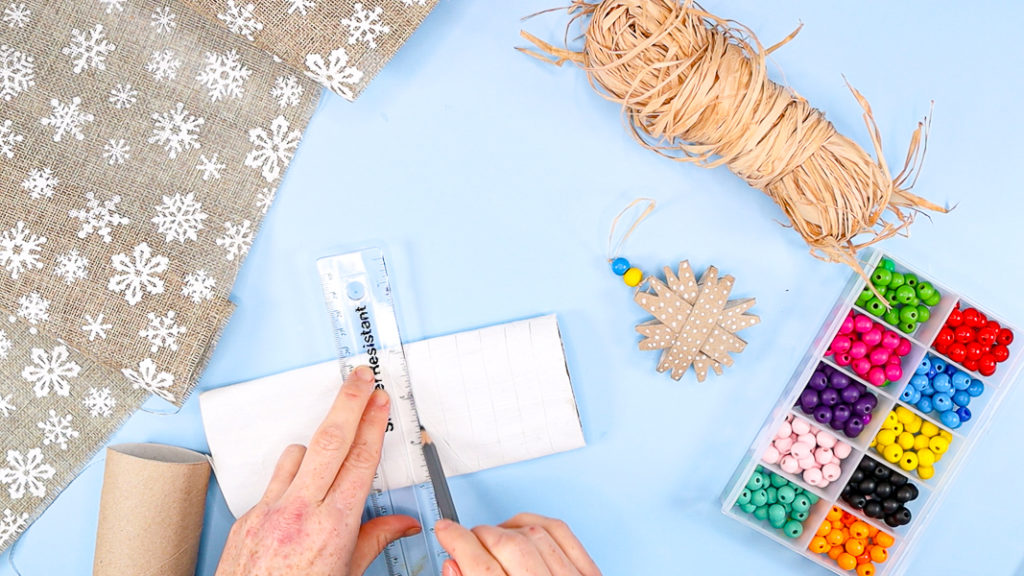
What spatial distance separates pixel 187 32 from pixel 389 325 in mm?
634

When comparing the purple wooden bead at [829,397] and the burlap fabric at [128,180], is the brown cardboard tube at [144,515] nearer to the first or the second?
the burlap fabric at [128,180]

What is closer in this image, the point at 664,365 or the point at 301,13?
the point at 301,13

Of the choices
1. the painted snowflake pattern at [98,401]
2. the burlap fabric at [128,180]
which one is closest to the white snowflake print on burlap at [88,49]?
the burlap fabric at [128,180]

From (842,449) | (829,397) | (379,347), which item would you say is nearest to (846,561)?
(842,449)

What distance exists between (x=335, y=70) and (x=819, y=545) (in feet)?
4.14

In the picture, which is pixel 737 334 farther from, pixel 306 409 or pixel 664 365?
pixel 306 409

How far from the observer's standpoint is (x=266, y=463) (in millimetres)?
1271

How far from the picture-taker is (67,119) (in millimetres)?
1200

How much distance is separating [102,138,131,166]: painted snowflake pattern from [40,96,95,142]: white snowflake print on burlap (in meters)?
0.04

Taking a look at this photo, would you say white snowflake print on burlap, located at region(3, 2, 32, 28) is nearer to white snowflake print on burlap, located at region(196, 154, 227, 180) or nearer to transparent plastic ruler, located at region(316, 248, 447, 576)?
white snowflake print on burlap, located at region(196, 154, 227, 180)

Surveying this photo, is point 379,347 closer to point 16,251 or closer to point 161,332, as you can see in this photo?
point 161,332

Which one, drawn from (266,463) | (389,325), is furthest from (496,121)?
(266,463)

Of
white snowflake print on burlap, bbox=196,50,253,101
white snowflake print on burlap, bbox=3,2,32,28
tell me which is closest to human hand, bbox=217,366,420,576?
white snowflake print on burlap, bbox=196,50,253,101

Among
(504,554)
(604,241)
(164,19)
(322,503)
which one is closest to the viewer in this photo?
(504,554)
